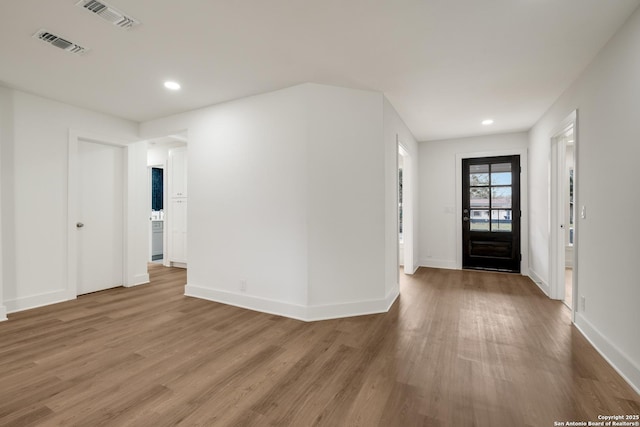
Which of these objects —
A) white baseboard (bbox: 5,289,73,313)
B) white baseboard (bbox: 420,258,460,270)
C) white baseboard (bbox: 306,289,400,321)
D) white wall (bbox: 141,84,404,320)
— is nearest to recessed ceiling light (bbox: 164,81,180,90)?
white wall (bbox: 141,84,404,320)

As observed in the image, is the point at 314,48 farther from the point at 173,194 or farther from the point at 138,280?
the point at 173,194

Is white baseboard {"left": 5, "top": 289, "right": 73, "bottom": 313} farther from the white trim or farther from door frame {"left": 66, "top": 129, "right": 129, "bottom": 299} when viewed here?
the white trim

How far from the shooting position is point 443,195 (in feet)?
19.4

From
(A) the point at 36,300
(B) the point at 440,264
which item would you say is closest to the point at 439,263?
(B) the point at 440,264

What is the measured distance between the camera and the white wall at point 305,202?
10.6 feet

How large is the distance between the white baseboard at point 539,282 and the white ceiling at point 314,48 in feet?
8.48

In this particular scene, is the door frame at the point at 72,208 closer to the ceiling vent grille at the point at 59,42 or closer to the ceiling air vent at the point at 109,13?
the ceiling vent grille at the point at 59,42

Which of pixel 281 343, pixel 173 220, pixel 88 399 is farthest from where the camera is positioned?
pixel 173 220

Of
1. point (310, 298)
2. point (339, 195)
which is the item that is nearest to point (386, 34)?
point (339, 195)

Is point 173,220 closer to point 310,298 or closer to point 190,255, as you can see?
point 190,255

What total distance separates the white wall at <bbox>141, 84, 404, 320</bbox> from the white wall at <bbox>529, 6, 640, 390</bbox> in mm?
1918

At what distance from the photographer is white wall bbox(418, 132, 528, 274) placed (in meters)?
5.68

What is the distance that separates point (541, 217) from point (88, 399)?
5653 mm

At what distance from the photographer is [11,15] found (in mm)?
2125
